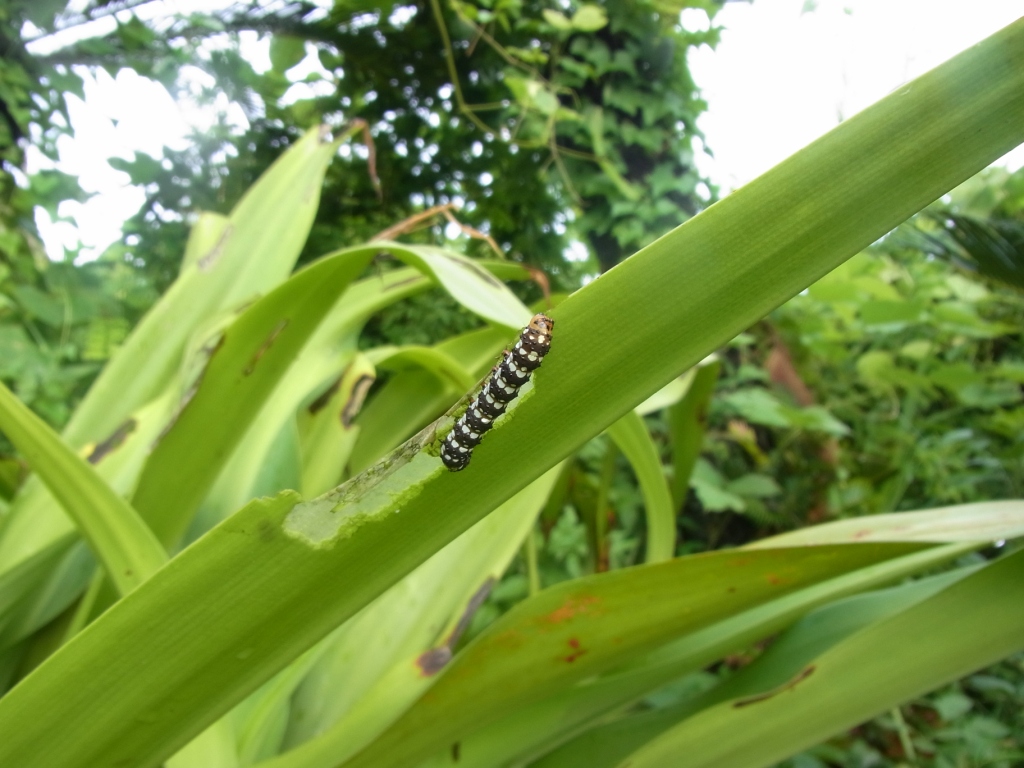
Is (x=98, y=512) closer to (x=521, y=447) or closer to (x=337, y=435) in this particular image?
(x=337, y=435)

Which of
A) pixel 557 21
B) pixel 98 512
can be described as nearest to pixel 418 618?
pixel 98 512

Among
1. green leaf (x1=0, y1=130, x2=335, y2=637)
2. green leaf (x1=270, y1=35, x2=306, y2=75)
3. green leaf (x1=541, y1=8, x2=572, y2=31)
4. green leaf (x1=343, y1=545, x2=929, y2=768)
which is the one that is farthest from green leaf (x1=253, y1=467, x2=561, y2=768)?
green leaf (x1=270, y1=35, x2=306, y2=75)

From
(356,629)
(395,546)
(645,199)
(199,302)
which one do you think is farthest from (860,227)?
(645,199)

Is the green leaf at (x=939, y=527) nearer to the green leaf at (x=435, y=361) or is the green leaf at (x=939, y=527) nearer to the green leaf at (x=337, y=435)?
the green leaf at (x=435, y=361)

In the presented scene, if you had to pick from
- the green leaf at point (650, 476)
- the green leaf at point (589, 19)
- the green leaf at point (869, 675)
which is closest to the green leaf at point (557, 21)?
the green leaf at point (589, 19)

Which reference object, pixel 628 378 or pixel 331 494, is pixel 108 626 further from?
pixel 628 378

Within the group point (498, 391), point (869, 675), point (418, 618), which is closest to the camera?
point (498, 391)
